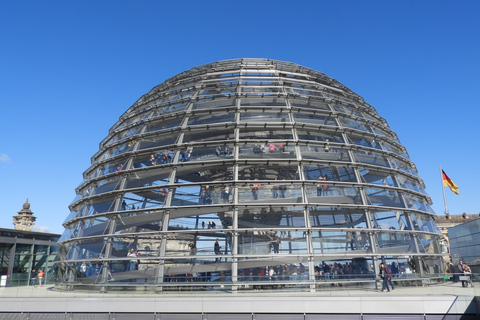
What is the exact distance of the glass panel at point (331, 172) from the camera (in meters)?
22.0

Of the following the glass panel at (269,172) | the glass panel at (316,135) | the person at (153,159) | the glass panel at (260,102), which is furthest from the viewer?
the glass panel at (260,102)

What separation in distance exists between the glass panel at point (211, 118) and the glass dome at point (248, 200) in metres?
0.07

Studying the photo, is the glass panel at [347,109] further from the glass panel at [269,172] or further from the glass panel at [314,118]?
the glass panel at [269,172]

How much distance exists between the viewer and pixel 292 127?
2267 cm

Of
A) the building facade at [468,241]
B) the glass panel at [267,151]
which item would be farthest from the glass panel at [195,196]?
the building facade at [468,241]

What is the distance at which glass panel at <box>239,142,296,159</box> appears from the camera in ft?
69.6

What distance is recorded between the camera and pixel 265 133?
2316cm

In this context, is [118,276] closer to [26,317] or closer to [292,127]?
[26,317]

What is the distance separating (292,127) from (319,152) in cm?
227

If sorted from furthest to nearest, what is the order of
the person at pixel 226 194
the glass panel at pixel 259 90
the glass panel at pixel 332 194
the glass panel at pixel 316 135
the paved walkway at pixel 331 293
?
the glass panel at pixel 259 90 → the glass panel at pixel 316 135 → the glass panel at pixel 332 194 → the person at pixel 226 194 → the paved walkway at pixel 331 293

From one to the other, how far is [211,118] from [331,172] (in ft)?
26.5

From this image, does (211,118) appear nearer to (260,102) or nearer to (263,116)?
(263,116)

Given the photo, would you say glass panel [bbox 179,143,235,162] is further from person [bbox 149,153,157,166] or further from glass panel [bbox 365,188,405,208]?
glass panel [bbox 365,188,405,208]

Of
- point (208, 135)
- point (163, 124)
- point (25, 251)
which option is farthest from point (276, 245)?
point (25, 251)
